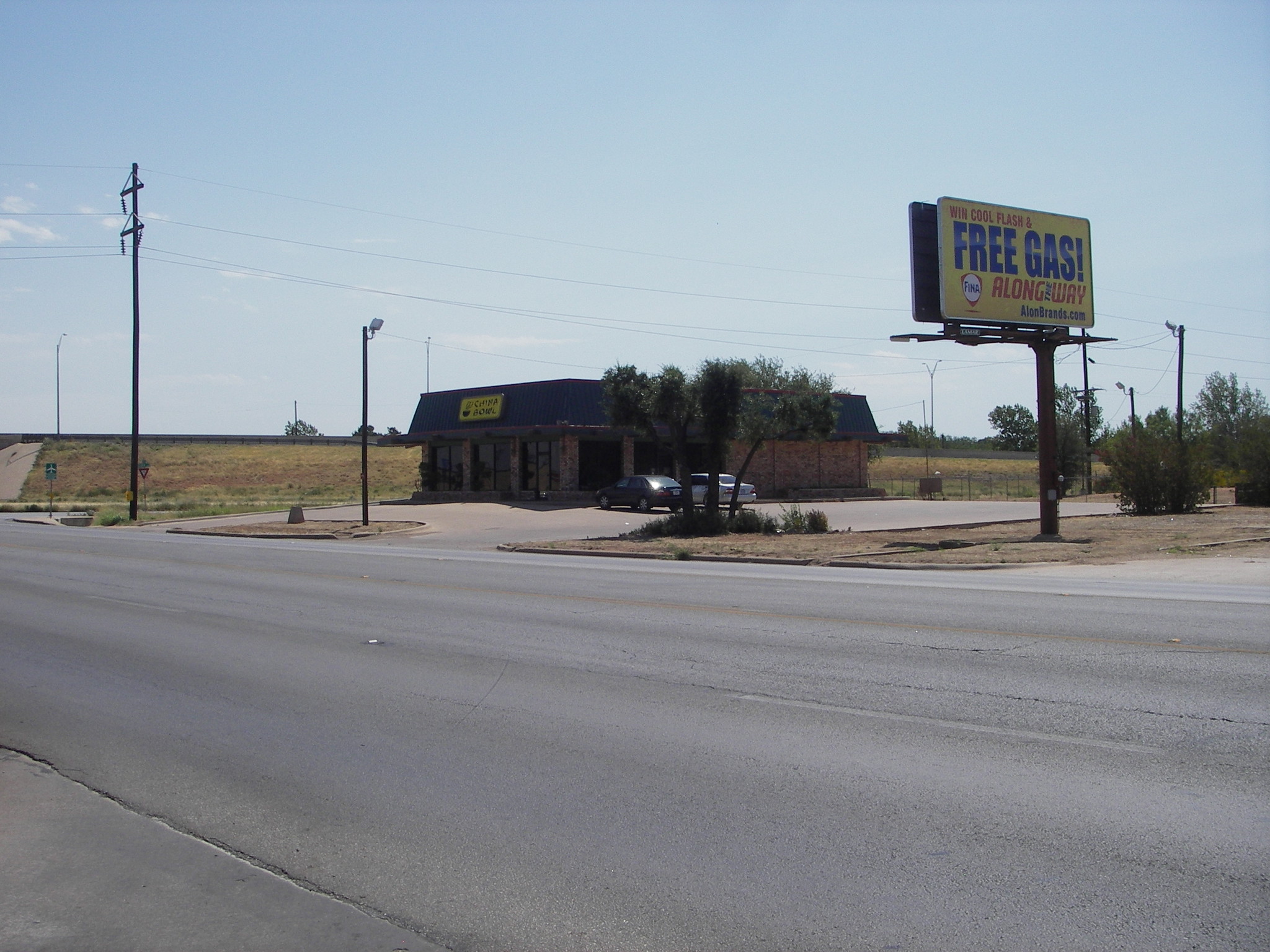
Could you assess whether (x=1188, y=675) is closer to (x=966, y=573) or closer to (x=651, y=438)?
(x=966, y=573)

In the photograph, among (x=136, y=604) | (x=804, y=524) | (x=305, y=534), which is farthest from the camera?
(x=305, y=534)

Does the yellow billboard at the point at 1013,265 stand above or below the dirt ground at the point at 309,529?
above

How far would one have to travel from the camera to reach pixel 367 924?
4.48m

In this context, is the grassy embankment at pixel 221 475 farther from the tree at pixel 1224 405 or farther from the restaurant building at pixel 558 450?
the tree at pixel 1224 405

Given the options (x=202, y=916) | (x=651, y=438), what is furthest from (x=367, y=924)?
(x=651, y=438)

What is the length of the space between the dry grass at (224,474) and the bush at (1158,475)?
4295cm

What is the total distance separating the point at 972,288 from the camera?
25359 millimetres

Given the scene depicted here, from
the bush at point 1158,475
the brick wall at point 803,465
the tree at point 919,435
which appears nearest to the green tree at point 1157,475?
the bush at point 1158,475

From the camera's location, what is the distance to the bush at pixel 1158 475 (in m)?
33.2

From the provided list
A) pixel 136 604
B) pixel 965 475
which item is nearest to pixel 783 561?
pixel 136 604

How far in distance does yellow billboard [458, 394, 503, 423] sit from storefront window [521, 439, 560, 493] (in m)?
2.14

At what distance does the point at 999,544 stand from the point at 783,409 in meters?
9.12

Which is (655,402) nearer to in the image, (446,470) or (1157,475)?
(1157,475)

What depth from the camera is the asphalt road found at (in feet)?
14.5
